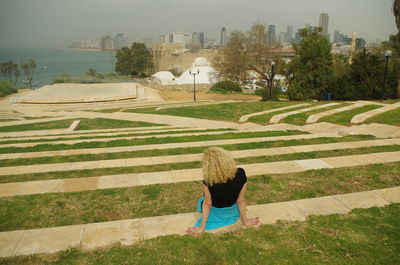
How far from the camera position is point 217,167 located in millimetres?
4312

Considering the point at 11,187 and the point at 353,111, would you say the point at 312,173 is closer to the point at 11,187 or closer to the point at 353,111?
the point at 11,187

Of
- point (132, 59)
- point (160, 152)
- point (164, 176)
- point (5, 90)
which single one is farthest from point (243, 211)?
point (132, 59)

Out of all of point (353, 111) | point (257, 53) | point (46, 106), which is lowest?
point (46, 106)

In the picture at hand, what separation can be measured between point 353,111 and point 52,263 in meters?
15.1

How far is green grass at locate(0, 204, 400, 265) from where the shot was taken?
4.00 m

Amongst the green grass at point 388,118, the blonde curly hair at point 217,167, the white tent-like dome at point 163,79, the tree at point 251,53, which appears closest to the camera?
the blonde curly hair at point 217,167

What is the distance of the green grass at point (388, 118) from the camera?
12.3 metres

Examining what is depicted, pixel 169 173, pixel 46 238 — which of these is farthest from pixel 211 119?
pixel 46 238

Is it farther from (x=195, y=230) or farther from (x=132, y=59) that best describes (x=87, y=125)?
(x=132, y=59)

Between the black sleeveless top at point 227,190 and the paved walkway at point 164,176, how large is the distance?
225 cm

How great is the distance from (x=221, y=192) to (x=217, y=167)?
43 centimetres

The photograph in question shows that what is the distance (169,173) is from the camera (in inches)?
284

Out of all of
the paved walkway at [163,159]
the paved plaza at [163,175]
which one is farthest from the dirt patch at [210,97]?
the paved walkway at [163,159]

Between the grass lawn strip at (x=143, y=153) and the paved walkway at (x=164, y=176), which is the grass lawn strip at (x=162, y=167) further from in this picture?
the grass lawn strip at (x=143, y=153)
